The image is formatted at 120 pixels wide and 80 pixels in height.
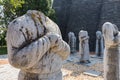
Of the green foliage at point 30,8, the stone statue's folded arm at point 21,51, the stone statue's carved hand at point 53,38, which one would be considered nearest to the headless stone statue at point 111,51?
the stone statue's carved hand at point 53,38

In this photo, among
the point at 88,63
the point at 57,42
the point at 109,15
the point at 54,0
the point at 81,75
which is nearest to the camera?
the point at 57,42

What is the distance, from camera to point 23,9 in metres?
16.7

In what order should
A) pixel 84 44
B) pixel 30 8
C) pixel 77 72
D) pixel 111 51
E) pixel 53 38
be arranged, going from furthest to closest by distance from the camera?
pixel 30 8 → pixel 84 44 → pixel 77 72 → pixel 111 51 → pixel 53 38

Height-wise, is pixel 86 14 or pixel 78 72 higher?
pixel 86 14

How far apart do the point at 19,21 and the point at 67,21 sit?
17.4m

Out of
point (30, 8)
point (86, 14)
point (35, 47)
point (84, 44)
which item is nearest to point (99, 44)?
point (84, 44)

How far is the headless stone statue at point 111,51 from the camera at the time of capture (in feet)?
12.0

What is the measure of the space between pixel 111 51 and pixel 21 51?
2488 mm

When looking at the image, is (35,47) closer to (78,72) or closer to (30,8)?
(78,72)

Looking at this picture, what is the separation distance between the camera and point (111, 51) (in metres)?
3.85

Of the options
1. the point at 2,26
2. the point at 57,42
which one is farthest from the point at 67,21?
the point at 57,42

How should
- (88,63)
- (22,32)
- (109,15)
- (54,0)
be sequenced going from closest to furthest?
(22,32) → (88,63) → (109,15) → (54,0)

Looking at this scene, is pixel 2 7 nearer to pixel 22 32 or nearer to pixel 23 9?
pixel 23 9

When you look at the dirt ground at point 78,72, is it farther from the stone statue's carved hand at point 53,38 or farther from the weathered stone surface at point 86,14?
the weathered stone surface at point 86,14
